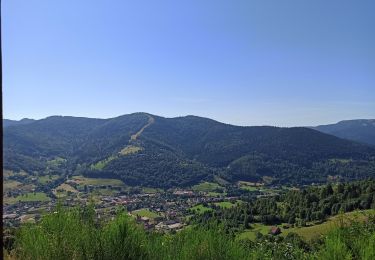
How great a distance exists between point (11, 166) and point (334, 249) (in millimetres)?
207317

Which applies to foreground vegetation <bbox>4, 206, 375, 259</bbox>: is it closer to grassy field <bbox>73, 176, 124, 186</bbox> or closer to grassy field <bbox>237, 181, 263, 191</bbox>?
grassy field <bbox>73, 176, 124, 186</bbox>

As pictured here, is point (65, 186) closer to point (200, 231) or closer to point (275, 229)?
point (275, 229)

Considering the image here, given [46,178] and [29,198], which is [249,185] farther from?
[29,198]

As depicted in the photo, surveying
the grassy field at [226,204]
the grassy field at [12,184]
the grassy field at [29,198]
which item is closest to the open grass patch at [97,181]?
the grassy field at [12,184]

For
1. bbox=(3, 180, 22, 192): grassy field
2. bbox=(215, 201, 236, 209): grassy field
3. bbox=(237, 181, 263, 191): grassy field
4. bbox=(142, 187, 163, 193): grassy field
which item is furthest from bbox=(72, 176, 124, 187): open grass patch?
bbox=(215, 201, 236, 209): grassy field

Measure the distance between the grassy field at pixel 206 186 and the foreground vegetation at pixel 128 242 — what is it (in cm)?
16629

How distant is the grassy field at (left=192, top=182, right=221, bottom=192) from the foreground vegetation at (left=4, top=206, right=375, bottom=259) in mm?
166287

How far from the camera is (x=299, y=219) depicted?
7294cm

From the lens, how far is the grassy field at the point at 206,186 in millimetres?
177500

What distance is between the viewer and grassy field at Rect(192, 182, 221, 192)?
177500mm

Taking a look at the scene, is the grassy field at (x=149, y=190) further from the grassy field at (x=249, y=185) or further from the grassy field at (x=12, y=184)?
the grassy field at (x=12, y=184)

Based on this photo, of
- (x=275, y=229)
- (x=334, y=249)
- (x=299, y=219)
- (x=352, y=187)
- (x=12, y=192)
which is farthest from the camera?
(x=12, y=192)

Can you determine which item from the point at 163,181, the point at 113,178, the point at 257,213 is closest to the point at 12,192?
the point at 113,178

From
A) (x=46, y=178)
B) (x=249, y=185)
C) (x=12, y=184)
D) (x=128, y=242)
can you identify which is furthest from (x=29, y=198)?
(x=128, y=242)
